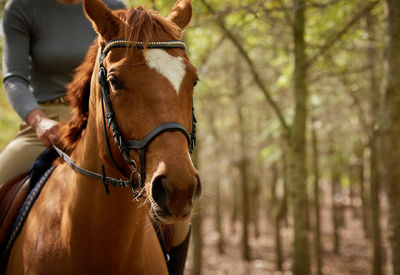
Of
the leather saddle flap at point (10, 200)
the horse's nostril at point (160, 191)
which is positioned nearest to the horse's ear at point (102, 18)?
the horse's nostril at point (160, 191)

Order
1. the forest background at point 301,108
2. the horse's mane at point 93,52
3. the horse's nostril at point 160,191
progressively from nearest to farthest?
the horse's nostril at point 160,191 → the horse's mane at point 93,52 → the forest background at point 301,108

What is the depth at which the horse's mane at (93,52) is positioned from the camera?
2227 millimetres

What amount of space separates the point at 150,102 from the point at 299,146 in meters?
5.53

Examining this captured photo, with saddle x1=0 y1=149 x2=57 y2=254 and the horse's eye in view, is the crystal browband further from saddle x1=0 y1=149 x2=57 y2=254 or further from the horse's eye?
saddle x1=0 y1=149 x2=57 y2=254

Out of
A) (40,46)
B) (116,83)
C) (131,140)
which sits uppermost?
(40,46)

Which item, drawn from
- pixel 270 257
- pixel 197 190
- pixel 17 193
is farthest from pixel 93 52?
pixel 270 257

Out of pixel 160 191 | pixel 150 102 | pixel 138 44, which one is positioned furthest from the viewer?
pixel 138 44

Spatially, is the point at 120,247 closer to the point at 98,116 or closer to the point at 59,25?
the point at 98,116

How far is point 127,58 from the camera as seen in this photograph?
2152 millimetres

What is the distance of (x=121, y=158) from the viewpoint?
2.30 metres

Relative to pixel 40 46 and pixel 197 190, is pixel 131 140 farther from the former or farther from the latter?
pixel 40 46

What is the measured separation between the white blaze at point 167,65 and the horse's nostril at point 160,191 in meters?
0.51

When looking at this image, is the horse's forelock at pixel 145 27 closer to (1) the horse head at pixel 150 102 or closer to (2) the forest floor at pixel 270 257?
(1) the horse head at pixel 150 102

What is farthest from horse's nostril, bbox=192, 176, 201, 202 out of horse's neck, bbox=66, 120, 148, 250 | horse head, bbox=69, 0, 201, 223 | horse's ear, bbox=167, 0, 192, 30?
horse's ear, bbox=167, 0, 192, 30
